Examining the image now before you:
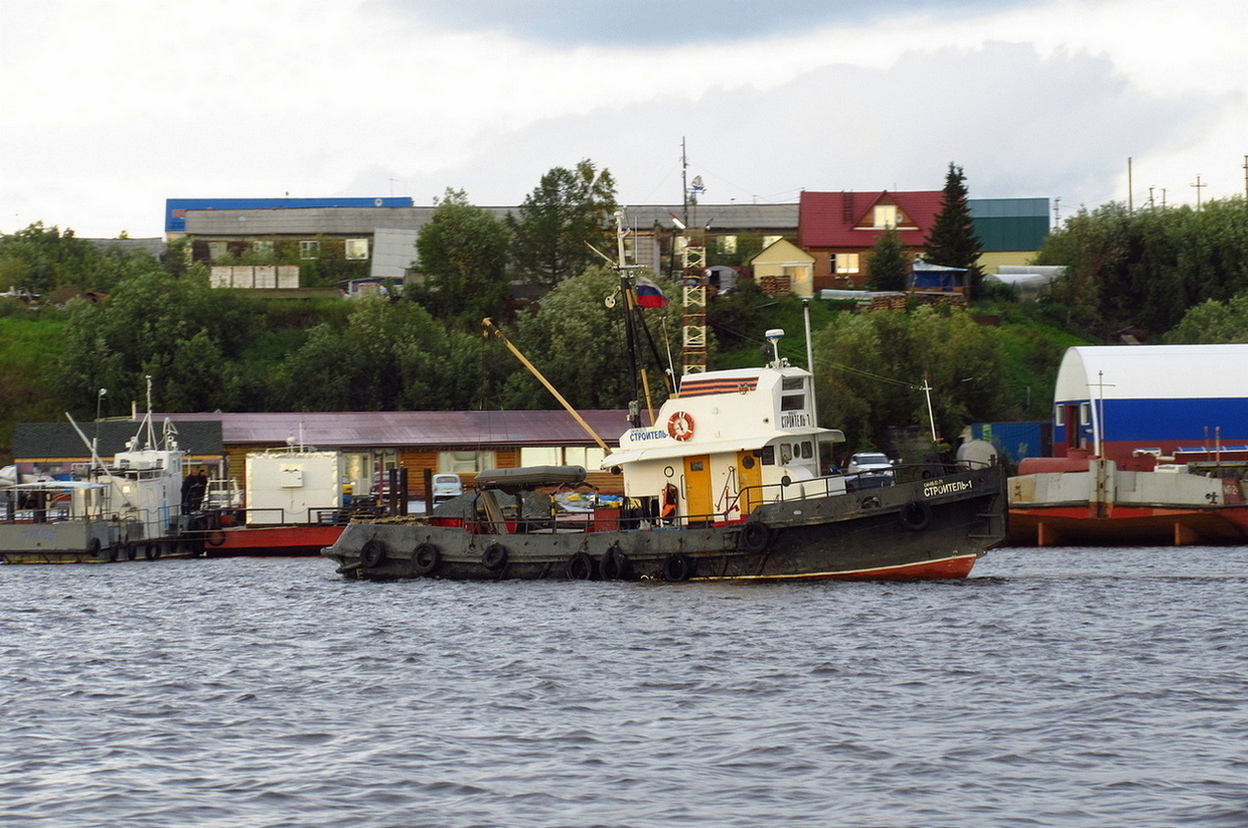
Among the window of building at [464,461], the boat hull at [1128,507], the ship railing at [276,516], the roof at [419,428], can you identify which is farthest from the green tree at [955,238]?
the ship railing at [276,516]

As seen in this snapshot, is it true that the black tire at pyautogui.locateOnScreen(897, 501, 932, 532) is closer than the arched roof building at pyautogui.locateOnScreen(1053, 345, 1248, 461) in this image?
Yes

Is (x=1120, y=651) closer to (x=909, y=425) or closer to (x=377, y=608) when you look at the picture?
(x=377, y=608)

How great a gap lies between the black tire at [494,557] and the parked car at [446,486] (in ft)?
81.0

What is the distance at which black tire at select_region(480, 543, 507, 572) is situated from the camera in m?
32.5

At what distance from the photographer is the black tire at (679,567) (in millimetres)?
30594

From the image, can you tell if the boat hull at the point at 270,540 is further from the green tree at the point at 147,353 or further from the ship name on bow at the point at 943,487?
the green tree at the point at 147,353

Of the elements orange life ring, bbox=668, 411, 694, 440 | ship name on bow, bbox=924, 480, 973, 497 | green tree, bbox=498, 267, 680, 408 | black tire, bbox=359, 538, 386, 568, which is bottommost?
black tire, bbox=359, 538, 386, 568

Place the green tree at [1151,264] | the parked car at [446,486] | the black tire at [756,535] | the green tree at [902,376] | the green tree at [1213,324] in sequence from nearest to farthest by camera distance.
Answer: the black tire at [756,535], the parked car at [446,486], the green tree at [902,376], the green tree at [1213,324], the green tree at [1151,264]

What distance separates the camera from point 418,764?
16.1 metres

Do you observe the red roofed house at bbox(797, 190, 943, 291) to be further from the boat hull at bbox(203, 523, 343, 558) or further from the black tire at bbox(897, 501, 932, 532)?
the black tire at bbox(897, 501, 932, 532)

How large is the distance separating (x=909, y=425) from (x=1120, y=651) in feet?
150

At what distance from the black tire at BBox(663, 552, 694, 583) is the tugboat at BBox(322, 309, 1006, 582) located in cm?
3

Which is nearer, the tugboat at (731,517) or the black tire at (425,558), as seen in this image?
the tugboat at (731,517)

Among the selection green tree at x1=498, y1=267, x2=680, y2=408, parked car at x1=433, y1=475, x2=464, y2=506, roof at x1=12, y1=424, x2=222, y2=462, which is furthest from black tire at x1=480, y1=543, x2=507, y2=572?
green tree at x1=498, y1=267, x2=680, y2=408
